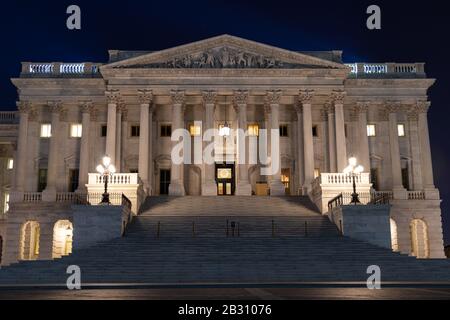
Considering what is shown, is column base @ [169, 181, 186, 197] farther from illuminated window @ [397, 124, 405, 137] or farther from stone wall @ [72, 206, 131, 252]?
illuminated window @ [397, 124, 405, 137]

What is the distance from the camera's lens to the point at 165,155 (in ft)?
192

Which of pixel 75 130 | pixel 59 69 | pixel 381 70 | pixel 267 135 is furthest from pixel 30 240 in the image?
pixel 381 70

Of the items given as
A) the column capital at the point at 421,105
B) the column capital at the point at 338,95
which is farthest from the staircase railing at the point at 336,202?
the column capital at the point at 421,105

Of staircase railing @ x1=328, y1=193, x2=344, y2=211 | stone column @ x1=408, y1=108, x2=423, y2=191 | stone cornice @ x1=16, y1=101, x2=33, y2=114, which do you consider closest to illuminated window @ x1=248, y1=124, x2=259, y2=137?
stone column @ x1=408, y1=108, x2=423, y2=191

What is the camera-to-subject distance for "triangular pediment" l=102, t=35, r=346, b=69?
53406 mm

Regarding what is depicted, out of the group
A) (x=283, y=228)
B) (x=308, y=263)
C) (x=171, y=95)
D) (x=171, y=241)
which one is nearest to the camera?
(x=308, y=263)

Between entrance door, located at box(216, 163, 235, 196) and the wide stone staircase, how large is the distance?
1351 centimetres

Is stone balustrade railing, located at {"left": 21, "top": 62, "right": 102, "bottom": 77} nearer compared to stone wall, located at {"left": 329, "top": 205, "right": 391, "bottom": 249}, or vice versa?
stone wall, located at {"left": 329, "top": 205, "right": 391, "bottom": 249}

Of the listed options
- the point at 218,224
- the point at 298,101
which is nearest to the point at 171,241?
the point at 218,224

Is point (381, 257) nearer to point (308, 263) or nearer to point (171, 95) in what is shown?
point (308, 263)

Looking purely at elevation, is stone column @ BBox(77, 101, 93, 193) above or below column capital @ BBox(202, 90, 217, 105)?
below

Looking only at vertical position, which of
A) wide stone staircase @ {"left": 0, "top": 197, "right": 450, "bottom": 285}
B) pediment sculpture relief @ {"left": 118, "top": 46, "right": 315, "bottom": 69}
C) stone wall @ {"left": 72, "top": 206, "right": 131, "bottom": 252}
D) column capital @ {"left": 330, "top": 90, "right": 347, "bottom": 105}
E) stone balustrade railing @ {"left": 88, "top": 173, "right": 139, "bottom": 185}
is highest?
pediment sculpture relief @ {"left": 118, "top": 46, "right": 315, "bottom": 69}

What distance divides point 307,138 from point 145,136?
1477cm
